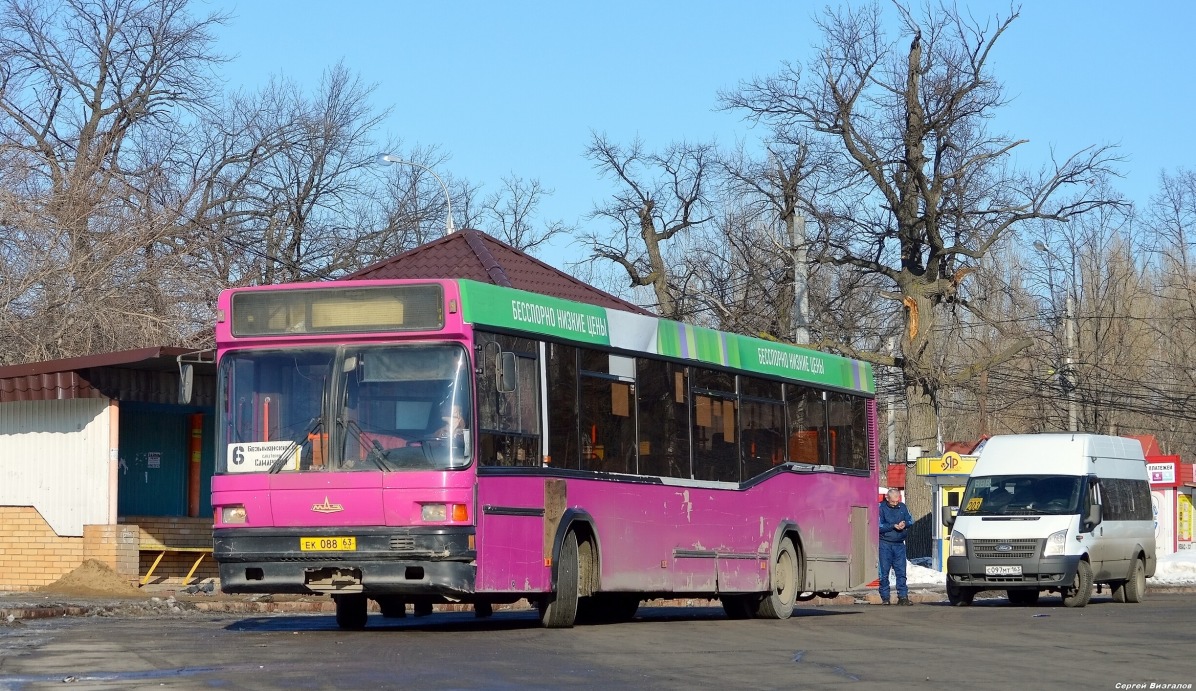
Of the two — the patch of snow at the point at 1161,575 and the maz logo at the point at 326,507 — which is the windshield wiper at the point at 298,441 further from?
the patch of snow at the point at 1161,575

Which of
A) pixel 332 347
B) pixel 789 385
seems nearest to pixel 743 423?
pixel 789 385

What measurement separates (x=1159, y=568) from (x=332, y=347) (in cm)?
2605

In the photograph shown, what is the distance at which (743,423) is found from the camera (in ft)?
59.0

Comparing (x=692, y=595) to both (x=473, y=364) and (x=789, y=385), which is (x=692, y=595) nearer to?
(x=789, y=385)

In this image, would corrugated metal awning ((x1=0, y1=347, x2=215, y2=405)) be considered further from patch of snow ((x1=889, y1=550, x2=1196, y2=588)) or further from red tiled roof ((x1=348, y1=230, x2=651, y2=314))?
patch of snow ((x1=889, y1=550, x2=1196, y2=588))

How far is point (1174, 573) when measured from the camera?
1348 inches

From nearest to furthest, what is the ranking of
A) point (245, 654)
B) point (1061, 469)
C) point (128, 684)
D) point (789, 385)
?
point (128, 684) → point (245, 654) → point (789, 385) → point (1061, 469)

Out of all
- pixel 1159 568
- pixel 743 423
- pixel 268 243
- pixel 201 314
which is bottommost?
pixel 1159 568

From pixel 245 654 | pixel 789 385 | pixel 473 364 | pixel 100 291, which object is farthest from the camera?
pixel 100 291

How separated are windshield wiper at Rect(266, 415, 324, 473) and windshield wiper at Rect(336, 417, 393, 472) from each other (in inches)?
7.4

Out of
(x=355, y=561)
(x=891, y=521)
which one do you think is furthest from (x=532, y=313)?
(x=891, y=521)

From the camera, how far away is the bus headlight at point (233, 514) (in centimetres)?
1332

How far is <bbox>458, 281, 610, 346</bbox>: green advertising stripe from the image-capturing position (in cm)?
1343

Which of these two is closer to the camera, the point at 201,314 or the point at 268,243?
the point at 201,314
